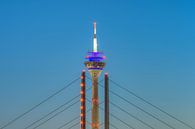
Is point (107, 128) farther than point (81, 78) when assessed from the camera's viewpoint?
No

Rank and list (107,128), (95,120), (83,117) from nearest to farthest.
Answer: (107,128) < (83,117) < (95,120)

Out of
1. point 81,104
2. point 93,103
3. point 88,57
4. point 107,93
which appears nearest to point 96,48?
point 88,57

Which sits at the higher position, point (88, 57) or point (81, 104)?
point (88, 57)

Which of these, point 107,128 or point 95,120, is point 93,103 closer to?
point 95,120

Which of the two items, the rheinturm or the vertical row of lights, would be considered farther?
the rheinturm

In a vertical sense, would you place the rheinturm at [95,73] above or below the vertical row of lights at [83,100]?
above

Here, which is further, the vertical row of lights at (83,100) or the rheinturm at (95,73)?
the rheinturm at (95,73)

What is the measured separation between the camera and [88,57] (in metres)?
117

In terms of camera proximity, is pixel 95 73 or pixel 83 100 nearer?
pixel 83 100

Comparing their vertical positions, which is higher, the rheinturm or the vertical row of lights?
the rheinturm

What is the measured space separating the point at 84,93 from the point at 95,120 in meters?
27.4

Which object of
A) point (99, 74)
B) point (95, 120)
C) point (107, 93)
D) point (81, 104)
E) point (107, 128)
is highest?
point (99, 74)

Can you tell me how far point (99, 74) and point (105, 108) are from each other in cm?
4084

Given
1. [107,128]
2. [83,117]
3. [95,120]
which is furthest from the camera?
[95,120]
